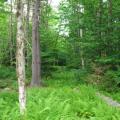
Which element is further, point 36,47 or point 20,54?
point 36,47

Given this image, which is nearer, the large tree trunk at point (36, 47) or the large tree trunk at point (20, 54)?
the large tree trunk at point (20, 54)

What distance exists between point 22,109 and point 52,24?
3783cm

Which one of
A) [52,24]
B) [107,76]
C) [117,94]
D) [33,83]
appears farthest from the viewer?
[52,24]

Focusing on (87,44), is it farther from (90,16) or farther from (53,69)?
(53,69)

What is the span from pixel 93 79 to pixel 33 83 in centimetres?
390

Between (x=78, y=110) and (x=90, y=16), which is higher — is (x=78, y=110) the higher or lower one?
the lower one

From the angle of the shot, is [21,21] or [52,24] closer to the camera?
[21,21]

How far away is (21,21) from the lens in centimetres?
812

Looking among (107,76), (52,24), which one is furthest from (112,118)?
(52,24)

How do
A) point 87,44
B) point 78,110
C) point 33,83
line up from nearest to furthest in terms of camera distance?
point 78,110 < point 87,44 < point 33,83

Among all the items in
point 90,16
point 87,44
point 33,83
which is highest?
point 90,16

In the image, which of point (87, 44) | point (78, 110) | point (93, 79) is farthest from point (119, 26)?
point (78, 110)

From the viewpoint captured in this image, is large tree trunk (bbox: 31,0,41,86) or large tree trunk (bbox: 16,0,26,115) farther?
large tree trunk (bbox: 31,0,41,86)

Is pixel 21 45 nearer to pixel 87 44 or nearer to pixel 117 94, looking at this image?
pixel 117 94
